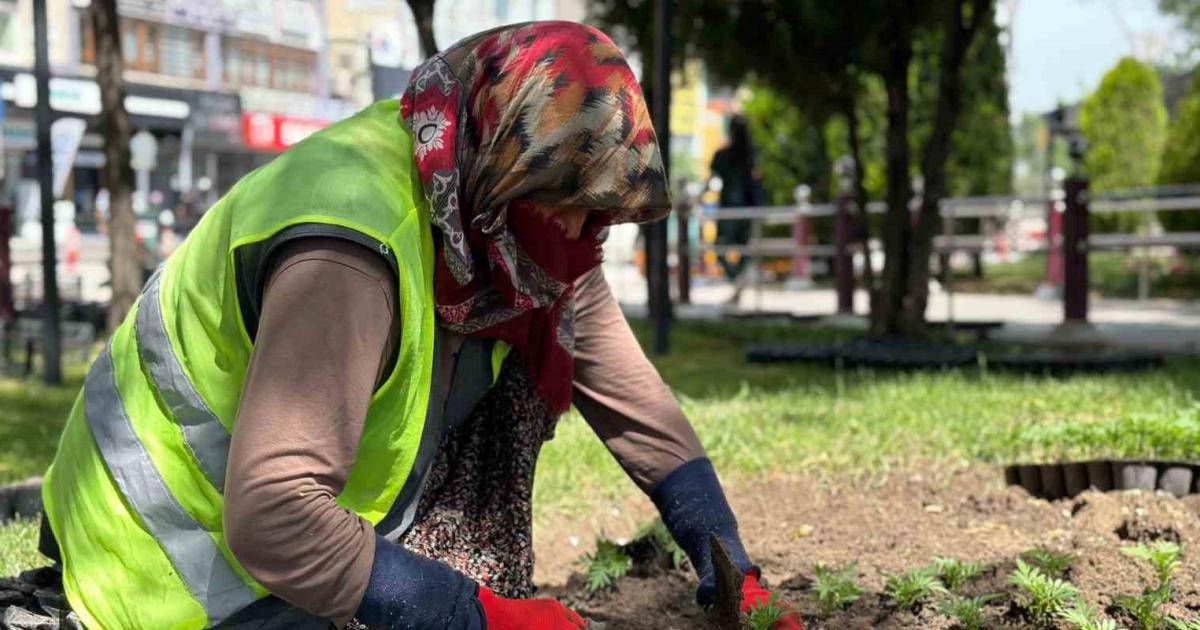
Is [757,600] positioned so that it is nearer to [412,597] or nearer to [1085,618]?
[1085,618]

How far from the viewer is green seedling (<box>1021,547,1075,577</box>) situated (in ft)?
8.41

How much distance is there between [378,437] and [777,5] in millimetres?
7244

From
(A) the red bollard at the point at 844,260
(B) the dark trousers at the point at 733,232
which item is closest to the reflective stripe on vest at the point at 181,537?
(A) the red bollard at the point at 844,260

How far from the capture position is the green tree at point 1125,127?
20.3 metres

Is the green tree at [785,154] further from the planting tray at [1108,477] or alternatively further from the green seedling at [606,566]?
the green seedling at [606,566]

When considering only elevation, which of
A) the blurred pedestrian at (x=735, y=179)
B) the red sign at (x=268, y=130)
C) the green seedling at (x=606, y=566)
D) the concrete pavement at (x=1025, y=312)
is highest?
the red sign at (x=268, y=130)

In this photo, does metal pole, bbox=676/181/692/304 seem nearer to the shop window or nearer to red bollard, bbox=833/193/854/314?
red bollard, bbox=833/193/854/314

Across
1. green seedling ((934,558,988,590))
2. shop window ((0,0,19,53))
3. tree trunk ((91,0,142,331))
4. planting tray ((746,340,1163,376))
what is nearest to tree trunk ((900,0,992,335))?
planting tray ((746,340,1163,376))

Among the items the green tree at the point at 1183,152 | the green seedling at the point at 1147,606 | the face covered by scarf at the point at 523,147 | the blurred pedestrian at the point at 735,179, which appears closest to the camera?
the face covered by scarf at the point at 523,147

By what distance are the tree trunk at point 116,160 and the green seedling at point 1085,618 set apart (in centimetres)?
664

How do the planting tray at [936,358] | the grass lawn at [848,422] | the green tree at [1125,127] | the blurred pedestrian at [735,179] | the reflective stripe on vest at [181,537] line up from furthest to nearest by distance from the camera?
the green tree at [1125,127]
the blurred pedestrian at [735,179]
the planting tray at [936,358]
the grass lawn at [848,422]
the reflective stripe on vest at [181,537]

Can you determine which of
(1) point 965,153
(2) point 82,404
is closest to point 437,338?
(2) point 82,404

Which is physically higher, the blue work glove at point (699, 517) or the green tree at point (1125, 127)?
the green tree at point (1125, 127)

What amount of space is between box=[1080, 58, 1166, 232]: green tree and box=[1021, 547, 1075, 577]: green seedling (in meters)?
19.3
